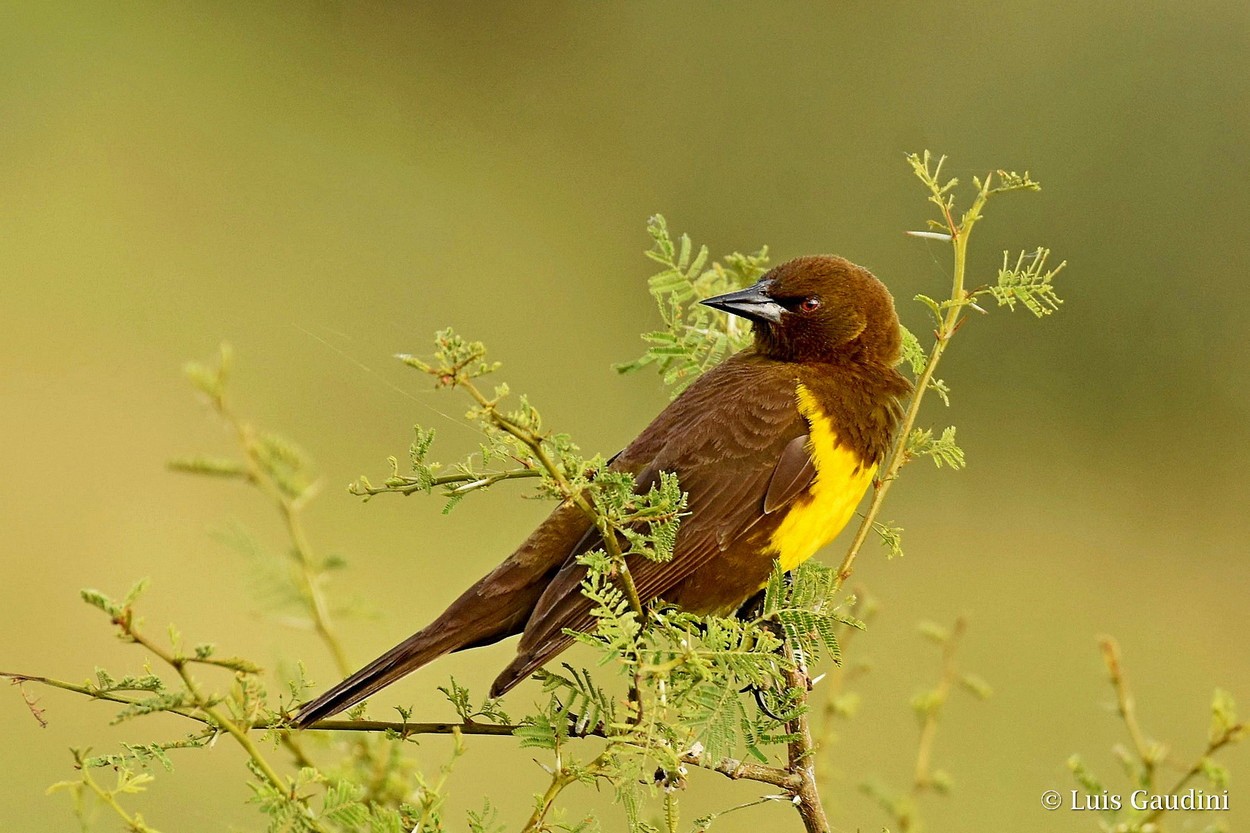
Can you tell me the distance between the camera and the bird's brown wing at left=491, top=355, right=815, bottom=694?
2.58m

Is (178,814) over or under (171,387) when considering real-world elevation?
under

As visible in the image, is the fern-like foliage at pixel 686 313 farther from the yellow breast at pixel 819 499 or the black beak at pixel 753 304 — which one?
the yellow breast at pixel 819 499

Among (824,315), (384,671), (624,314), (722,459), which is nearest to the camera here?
(384,671)

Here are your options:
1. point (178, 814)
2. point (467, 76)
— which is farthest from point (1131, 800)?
point (467, 76)

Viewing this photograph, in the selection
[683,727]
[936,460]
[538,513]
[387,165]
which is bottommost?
[683,727]

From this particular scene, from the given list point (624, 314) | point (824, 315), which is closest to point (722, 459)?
point (824, 315)

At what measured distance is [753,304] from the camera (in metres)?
2.81

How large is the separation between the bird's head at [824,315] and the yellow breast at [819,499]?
16cm

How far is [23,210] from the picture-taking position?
30.7ft

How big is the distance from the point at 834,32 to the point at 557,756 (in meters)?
9.12

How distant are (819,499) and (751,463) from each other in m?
0.15

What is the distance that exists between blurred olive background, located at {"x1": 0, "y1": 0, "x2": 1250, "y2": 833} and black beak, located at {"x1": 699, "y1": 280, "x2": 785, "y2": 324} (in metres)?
2.56

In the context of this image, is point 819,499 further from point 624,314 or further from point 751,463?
point 624,314

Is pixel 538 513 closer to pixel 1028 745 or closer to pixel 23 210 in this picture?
pixel 1028 745
